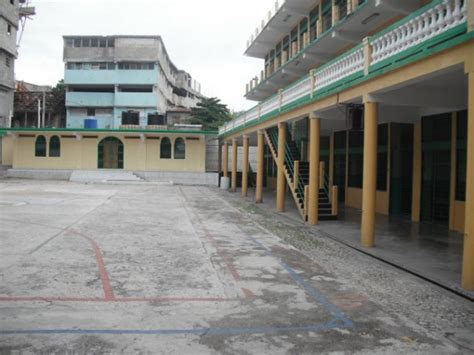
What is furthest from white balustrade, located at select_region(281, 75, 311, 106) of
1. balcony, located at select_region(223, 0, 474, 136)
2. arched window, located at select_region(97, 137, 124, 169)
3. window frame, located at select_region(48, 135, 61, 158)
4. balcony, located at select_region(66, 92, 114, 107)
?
balcony, located at select_region(66, 92, 114, 107)

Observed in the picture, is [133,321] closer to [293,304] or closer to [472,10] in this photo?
[293,304]

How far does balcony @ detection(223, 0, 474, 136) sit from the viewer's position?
6.80 m

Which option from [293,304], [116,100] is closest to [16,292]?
[293,304]

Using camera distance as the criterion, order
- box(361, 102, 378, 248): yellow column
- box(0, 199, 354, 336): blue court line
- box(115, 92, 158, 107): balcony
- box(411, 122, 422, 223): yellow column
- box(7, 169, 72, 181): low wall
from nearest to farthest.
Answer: box(0, 199, 354, 336): blue court line < box(361, 102, 378, 248): yellow column < box(411, 122, 422, 223): yellow column < box(7, 169, 72, 181): low wall < box(115, 92, 158, 107): balcony

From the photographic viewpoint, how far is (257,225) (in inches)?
531

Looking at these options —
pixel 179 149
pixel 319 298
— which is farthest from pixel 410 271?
pixel 179 149

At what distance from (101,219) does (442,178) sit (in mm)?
10601

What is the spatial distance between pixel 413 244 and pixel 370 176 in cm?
201

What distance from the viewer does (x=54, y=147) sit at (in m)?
35.3

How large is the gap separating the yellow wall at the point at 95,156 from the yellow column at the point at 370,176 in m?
25.8

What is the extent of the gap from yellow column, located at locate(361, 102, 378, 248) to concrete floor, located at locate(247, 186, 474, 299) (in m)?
0.34

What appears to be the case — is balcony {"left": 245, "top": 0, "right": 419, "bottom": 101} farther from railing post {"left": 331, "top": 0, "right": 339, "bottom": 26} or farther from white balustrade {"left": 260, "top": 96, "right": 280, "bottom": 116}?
white balustrade {"left": 260, "top": 96, "right": 280, "bottom": 116}

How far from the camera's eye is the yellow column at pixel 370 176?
10.1 metres

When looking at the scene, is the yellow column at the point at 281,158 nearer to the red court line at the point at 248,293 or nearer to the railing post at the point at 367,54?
the railing post at the point at 367,54
